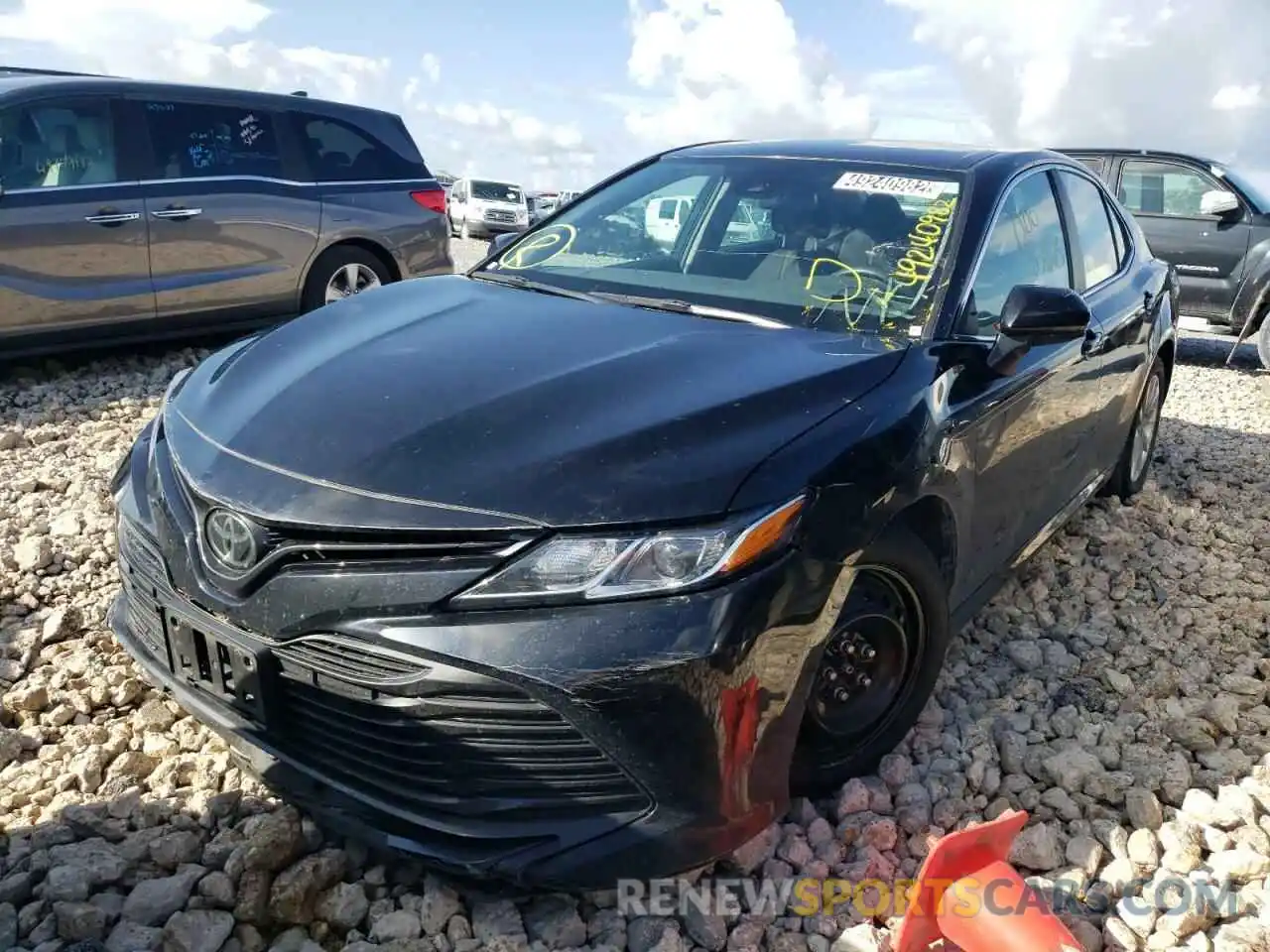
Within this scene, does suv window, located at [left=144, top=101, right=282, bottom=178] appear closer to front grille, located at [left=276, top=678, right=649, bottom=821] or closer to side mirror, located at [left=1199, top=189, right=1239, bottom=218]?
front grille, located at [left=276, top=678, right=649, bottom=821]

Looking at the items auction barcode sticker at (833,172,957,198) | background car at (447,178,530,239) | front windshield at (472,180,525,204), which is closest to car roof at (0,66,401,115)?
auction barcode sticker at (833,172,957,198)

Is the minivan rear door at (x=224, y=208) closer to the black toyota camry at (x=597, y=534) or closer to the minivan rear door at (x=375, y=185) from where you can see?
the minivan rear door at (x=375, y=185)

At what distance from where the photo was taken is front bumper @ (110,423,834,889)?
1895mm

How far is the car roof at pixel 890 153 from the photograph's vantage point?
3279 mm

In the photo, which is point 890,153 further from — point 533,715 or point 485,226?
point 485,226

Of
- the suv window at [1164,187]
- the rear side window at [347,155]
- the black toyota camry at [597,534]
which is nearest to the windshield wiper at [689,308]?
the black toyota camry at [597,534]

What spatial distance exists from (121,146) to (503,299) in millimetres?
3936

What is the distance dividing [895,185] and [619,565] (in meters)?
1.83

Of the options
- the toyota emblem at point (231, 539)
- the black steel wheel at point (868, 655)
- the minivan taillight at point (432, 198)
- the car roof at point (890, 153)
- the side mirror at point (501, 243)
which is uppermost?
the car roof at point (890, 153)

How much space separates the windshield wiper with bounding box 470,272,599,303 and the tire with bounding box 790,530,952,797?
1.18m


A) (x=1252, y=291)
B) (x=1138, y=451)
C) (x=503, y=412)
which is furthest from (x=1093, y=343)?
(x=1252, y=291)

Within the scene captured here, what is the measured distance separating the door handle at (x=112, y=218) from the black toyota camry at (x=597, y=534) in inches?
133

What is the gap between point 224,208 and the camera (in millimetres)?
6145

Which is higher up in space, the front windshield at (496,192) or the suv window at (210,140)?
the suv window at (210,140)
